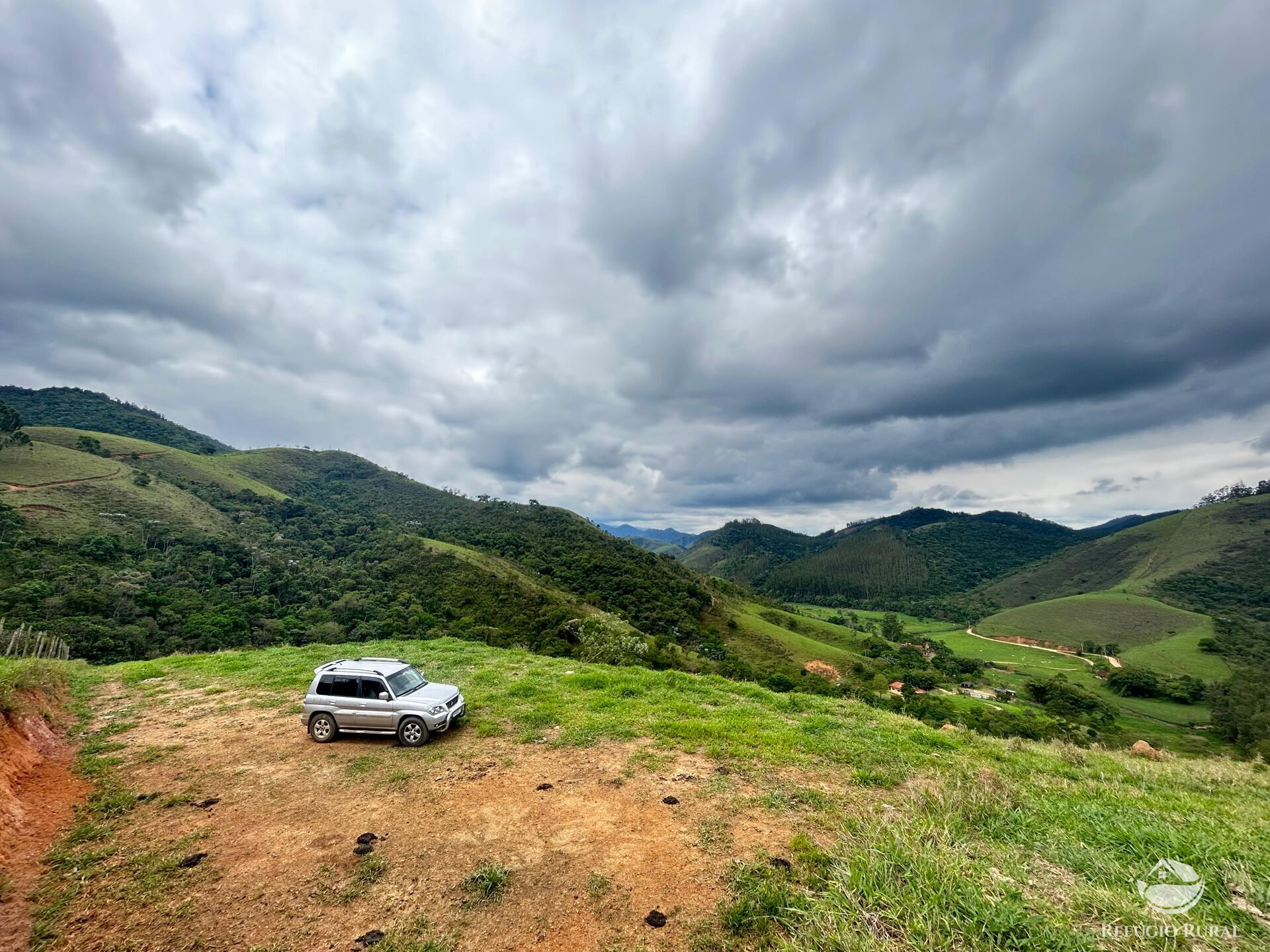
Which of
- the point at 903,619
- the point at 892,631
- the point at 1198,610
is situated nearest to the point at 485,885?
the point at 892,631

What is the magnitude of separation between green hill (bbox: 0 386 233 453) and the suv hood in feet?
718

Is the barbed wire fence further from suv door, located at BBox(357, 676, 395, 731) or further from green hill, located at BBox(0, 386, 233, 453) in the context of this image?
green hill, located at BBox(0, 386, 233, 453)

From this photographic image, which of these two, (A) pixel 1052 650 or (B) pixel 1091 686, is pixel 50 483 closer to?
(B) pixel 1091 686

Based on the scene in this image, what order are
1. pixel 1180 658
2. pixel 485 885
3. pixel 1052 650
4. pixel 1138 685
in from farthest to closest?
pixel 1052 650, pixel 1180 658, pixel 1138 685, pixel 485 885

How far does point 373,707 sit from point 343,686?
1014 mm

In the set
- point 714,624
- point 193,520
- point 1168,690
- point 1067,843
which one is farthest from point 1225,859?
point 1168,690

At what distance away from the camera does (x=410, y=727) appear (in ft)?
35.2

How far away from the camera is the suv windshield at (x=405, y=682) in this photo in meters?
11.1

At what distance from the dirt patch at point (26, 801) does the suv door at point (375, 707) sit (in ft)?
14.7

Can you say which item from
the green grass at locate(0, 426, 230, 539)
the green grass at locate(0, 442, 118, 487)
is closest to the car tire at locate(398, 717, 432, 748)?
the green grass at locate(0, 426, 230, 539)

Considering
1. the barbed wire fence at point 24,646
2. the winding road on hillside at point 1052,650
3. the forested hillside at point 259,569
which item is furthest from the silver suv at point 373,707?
the winding road on hillside at point 1052,650

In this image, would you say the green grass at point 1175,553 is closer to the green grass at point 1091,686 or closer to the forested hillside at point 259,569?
the green grass at point 1091,686

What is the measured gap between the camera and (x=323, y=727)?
36.3 ft

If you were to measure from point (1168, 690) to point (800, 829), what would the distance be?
135 meters
